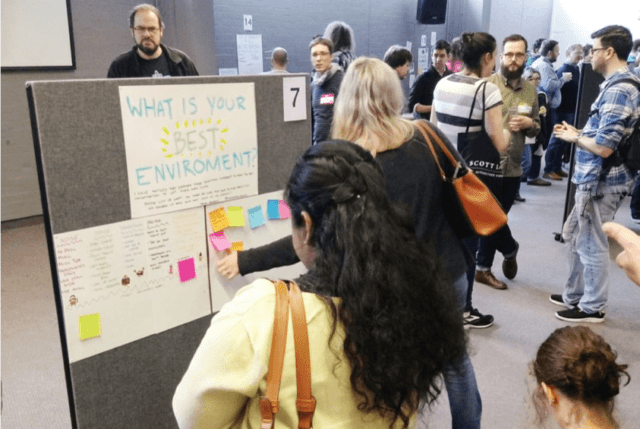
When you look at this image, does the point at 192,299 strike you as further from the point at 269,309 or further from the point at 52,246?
the point at 269,309

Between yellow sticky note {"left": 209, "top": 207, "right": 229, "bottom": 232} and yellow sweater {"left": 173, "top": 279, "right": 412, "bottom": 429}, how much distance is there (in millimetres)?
740

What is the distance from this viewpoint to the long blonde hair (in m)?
1.54

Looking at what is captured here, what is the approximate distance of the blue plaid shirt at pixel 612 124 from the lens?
8.45 feet

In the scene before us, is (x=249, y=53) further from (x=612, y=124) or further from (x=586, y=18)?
(x=586, y=18)

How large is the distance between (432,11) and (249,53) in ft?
10.1

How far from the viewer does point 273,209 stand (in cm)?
179

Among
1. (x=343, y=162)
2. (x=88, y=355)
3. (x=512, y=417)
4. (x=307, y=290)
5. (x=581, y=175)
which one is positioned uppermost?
(x=343, y=162)

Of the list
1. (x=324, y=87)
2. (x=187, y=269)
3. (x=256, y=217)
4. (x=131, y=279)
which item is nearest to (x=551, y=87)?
(x=324, y=87)

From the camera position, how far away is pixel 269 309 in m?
0.86

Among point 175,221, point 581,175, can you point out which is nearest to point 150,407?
point 175,221

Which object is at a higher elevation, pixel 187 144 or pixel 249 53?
pixel 249 53

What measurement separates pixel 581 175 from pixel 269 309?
2.40 m

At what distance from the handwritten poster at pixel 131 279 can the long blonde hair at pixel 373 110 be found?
50cm

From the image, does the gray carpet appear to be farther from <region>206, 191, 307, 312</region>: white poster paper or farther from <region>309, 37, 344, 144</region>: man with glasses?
<region>309, 37, 344, 144</region>: man with glasses
